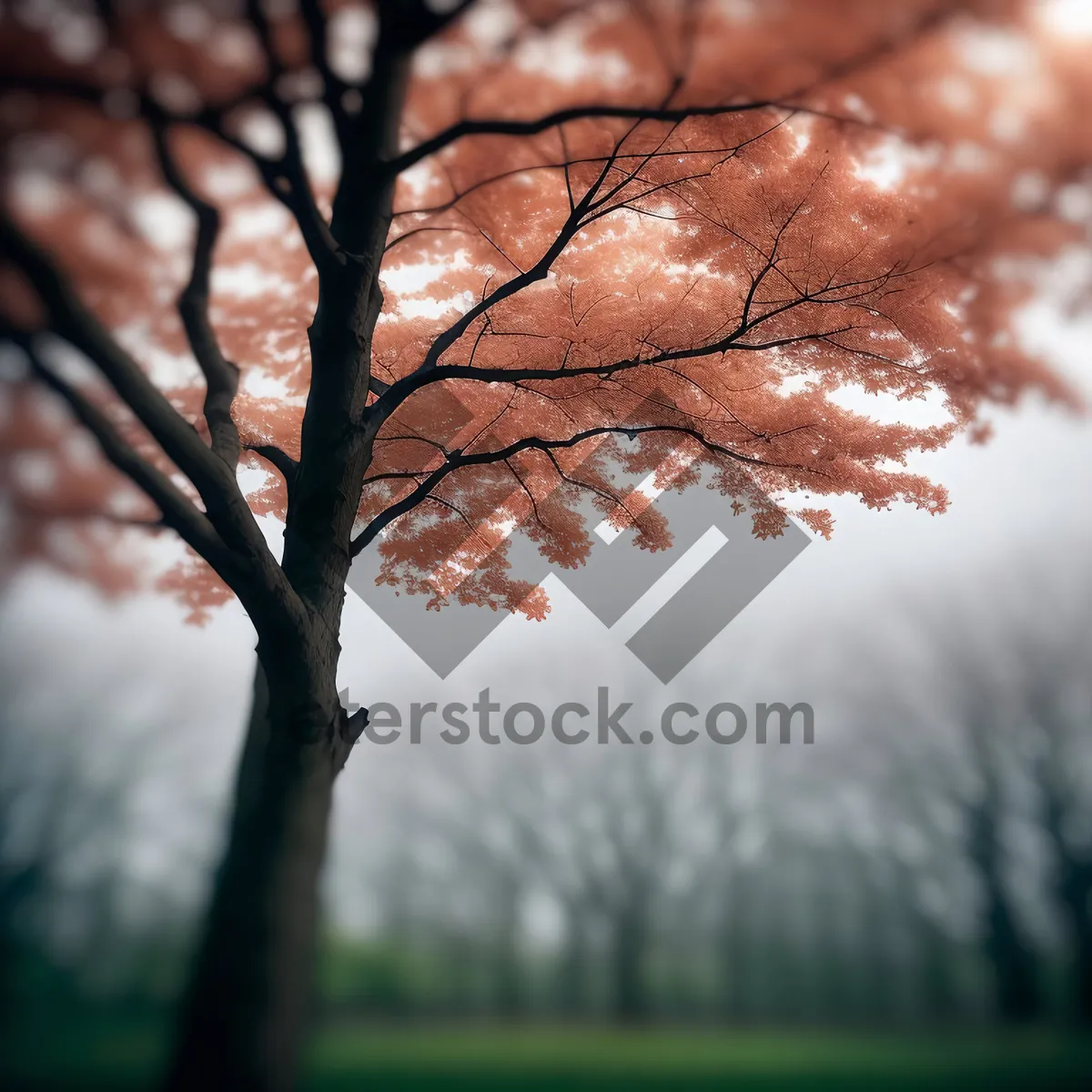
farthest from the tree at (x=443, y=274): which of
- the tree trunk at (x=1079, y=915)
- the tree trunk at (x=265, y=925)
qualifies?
the tree trunk at (x=1079, y=915)

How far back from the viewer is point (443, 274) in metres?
4.71

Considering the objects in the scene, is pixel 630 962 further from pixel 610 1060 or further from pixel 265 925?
pixel 265 925

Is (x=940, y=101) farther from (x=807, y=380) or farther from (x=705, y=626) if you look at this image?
(x=705, y=626)

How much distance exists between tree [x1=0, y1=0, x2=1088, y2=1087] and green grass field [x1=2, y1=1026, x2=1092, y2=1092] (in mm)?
314

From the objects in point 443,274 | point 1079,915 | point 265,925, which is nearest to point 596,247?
point 443,274

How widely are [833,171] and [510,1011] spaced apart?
5.36m

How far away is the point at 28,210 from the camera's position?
204 cm

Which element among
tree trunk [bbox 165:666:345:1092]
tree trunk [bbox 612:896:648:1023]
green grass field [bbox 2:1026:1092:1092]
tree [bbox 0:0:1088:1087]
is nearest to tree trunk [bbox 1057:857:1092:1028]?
green grass field [bbox 2:1026:1092:1092]

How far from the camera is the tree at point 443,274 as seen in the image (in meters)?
2.24

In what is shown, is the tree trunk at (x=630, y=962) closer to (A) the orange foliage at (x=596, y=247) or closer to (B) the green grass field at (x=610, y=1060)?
Answer: (B) the green grass field at (x=610, y=1060)

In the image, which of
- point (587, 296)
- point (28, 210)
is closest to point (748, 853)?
point (587, 296)

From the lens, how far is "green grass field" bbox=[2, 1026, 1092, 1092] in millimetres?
2465

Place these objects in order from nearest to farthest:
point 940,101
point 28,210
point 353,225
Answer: point 28,210 < point 940,101 < point 353,225

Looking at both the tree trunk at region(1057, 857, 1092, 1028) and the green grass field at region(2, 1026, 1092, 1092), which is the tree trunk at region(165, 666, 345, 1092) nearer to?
the green grass field at region(2, 1026, 1092, 1092)
